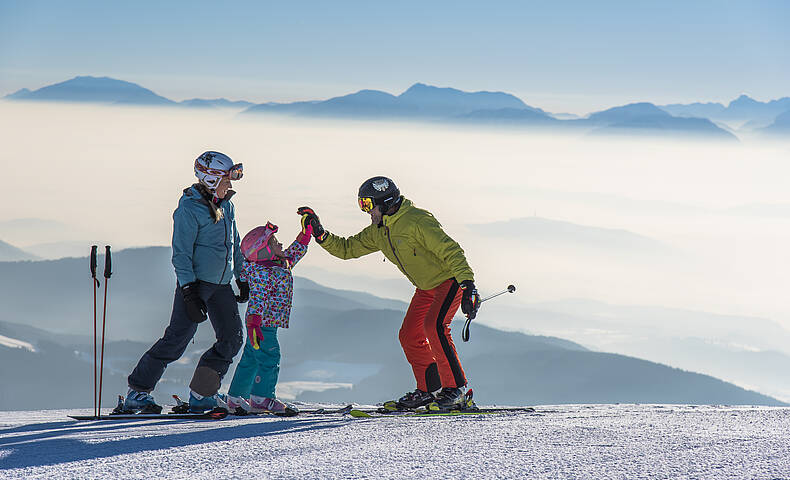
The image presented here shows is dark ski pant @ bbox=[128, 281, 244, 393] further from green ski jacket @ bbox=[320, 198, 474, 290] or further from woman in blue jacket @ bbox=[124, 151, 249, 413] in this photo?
green ski jacket @ bbox=[320, 198, 474, 290]

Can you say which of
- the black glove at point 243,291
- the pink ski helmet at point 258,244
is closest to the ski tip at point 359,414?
the black glove at point 243,291

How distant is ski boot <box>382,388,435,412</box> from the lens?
8609mm

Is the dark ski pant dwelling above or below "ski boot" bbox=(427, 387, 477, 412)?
above

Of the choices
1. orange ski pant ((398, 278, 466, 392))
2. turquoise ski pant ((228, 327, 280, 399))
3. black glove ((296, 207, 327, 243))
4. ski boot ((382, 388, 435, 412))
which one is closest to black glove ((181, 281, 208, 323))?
turquoise ski pant ((228, 327, 280, 399))

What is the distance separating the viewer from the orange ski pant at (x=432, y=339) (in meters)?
8.45

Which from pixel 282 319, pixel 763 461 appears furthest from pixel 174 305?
pixel 763 461

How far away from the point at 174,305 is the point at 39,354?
189484 mm

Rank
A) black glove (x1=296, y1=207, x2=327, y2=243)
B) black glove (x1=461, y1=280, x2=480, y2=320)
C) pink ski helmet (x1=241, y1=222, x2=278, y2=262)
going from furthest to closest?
black glove (x1=296, y1=207, x2=327, y2=243) < black glove (x1=461, y1=280, x2=480, y2=320) < pink ski helmet (x1=241, y1=222, x2=278, y2=262)

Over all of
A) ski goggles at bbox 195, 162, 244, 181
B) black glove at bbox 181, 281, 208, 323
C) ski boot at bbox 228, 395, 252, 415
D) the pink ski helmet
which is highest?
ski goggles at bbox 195, 162, 244, 181

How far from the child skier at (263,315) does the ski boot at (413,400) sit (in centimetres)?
113

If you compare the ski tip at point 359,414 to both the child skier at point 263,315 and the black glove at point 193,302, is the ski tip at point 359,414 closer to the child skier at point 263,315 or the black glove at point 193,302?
the child skier at point 263,315

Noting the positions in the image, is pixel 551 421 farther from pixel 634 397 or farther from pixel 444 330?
pixel 634 397

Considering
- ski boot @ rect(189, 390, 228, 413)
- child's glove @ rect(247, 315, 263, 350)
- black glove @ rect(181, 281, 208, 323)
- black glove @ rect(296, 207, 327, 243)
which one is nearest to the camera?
black glove @ rect(181, 281, 208, 323)

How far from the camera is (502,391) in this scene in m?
188
